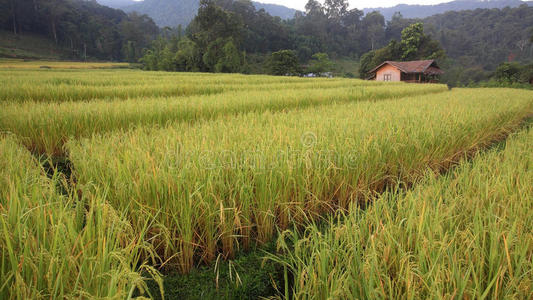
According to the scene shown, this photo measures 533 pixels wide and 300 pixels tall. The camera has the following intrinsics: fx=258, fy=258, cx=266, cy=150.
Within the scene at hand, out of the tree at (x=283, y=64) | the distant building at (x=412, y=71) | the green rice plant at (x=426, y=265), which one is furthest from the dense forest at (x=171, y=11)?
the green rice plant at (x=426, y=265)

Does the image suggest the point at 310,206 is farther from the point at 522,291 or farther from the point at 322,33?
the point at 322,33

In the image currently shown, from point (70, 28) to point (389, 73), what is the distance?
205 ft

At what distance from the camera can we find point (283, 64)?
35281mm

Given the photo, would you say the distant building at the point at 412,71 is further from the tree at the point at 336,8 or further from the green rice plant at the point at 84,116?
the tree at the point at 336,8

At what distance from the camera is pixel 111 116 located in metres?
3.38

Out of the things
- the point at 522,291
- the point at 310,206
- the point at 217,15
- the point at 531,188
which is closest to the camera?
the point at 522,291

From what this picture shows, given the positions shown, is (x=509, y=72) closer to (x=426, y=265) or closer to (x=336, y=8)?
(x=426, y=265)

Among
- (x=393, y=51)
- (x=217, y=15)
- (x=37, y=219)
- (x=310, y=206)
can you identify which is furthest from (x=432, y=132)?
(x=217, y=15)

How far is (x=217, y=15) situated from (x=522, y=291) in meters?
44.6

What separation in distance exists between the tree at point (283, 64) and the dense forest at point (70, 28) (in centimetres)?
3640

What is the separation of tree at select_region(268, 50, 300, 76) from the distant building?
38.8 feet

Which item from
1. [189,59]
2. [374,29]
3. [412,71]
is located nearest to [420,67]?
[412,71]

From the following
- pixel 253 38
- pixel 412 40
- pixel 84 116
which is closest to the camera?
pixel 84 116

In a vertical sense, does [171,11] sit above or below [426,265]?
above
